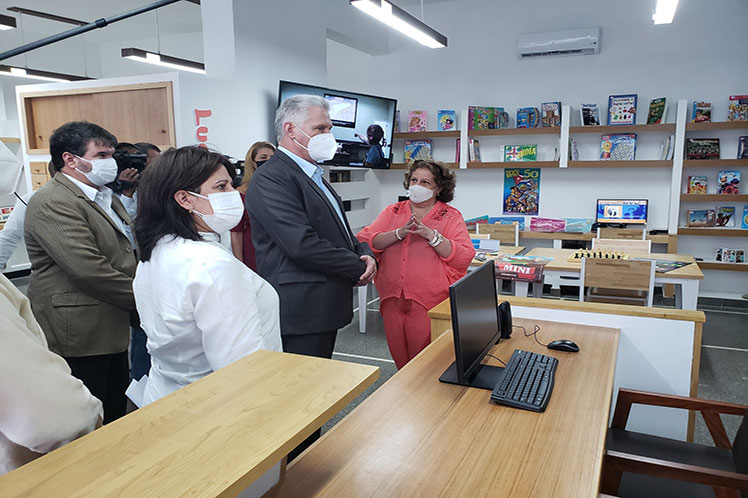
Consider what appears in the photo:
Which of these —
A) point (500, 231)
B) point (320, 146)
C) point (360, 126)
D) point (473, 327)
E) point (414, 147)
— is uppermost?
point (360, 126)

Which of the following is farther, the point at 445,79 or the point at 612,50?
the point at 445,79

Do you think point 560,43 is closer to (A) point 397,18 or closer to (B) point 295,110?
(A) point 397,18

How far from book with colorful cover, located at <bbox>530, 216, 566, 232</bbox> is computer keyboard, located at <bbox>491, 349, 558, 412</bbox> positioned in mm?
4917

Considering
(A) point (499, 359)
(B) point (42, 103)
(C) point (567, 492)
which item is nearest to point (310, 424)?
(C) point (567, 492)

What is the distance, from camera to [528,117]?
6.33 meters

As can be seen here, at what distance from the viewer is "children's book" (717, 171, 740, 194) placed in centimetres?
571

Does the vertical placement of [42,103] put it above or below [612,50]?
below

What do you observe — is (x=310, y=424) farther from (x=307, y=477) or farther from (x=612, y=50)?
(x=612, y=50)

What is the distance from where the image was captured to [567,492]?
1022 mm

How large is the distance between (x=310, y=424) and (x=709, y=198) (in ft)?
20.3

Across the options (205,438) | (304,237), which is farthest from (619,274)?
(205,438)

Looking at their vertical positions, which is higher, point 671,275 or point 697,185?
point 697,185

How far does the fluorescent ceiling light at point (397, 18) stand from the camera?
12.4ft

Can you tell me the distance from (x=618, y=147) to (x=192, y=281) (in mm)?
5949
